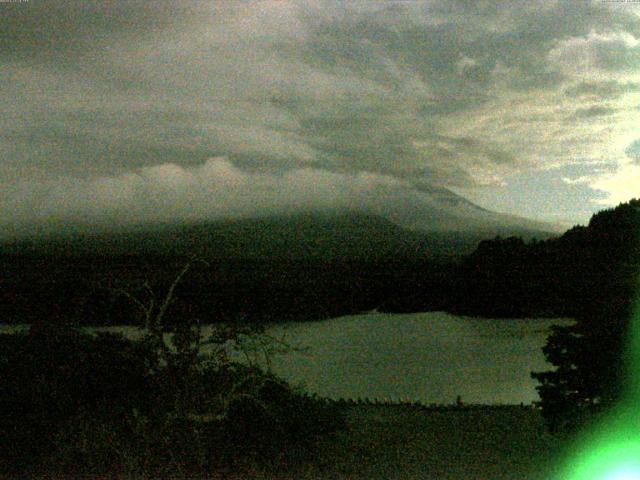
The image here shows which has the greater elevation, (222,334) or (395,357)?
(222,334)

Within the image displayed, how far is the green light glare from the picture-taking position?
22.7 feet

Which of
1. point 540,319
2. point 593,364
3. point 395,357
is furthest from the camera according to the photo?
point 395,357

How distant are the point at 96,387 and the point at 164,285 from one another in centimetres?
263

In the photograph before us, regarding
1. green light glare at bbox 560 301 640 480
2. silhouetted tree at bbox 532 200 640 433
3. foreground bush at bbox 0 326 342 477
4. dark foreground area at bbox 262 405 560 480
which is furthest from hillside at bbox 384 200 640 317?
foreground bush at bbox 0 326 342 477

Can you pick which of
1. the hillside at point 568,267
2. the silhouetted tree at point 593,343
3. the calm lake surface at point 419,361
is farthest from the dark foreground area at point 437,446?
the hillside at point 568,267

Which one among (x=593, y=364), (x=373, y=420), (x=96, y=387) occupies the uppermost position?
(x=593, y=364)

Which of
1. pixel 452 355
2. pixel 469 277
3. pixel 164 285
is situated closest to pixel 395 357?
pixel 452 355

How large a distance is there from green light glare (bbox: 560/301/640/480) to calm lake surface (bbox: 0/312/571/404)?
4286mm

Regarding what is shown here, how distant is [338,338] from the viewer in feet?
43.0

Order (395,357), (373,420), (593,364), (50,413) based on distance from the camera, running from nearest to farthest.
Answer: (593,364), (50,413), (373,420), (395,357)

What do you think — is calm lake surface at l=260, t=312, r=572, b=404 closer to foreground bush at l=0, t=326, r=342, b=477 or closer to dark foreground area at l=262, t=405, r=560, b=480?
dark foreground area at l=262, t=405, r=560, b=480

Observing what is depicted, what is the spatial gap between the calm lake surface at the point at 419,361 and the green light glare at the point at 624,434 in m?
4.29

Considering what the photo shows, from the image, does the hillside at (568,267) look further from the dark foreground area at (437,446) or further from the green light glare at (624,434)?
the dark foreground area at (437,446)

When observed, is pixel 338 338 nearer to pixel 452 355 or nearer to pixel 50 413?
pixel 452 355
